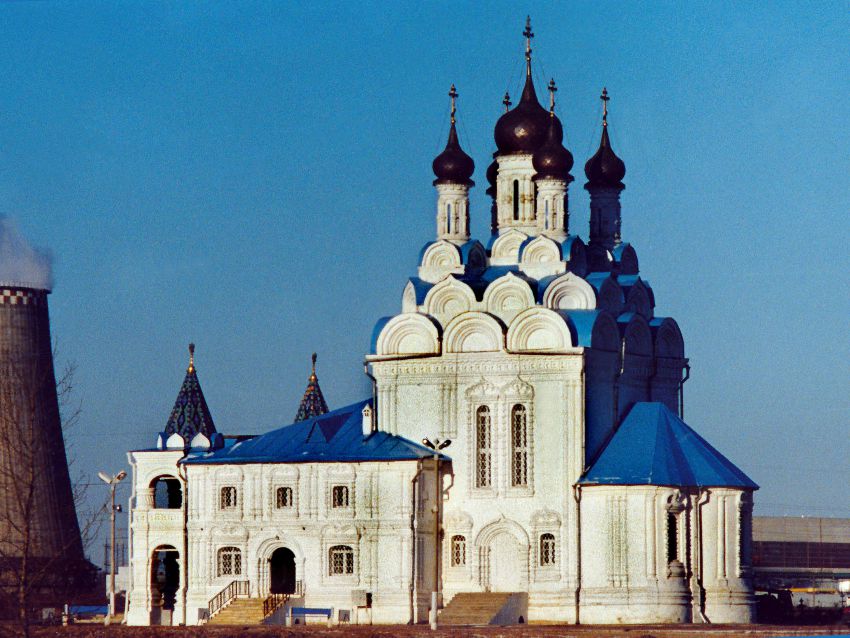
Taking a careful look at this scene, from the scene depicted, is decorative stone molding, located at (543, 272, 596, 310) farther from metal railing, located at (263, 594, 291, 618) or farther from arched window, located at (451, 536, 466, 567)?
metal railing, located at (263, 594, 291, 618)

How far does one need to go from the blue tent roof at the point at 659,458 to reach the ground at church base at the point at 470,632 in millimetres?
3792

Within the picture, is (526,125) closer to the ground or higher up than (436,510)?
higher up

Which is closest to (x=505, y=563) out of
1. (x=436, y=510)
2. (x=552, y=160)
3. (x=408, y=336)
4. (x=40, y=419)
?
(x=436, y=510)

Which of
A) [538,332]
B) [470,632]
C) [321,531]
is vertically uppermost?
[538,332]

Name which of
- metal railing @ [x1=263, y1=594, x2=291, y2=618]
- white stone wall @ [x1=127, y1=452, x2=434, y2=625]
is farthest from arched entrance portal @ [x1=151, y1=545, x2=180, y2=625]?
metal railing @ [x1=263, y1=594, x2=291, y2=618]

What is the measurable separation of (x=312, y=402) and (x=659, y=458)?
1575cm

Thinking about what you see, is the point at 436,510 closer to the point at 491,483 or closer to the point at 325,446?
the point at 491,483

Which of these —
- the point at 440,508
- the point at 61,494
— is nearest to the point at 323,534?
the point at 440,508

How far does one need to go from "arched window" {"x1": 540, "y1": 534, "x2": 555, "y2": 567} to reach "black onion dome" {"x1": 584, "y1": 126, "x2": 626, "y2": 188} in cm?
1062

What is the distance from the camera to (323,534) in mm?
51062

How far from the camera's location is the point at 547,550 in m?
51.1

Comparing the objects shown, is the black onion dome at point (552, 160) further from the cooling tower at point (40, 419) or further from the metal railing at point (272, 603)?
the cooling tower at point (40, 419)

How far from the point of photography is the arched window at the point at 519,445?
5134 centimetres

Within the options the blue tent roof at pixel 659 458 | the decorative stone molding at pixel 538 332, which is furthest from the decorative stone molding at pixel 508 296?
the blue tent roof at pixel 659 458
